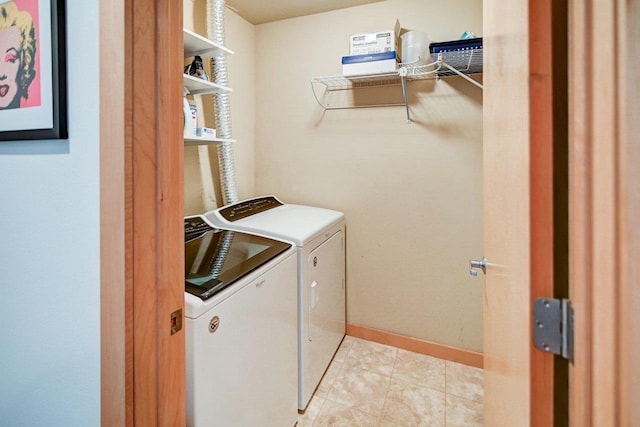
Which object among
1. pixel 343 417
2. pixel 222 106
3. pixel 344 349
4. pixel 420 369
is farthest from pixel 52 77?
pixel 420 369

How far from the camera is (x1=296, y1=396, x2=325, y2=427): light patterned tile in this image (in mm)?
1681

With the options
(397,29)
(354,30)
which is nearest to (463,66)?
(397,29)

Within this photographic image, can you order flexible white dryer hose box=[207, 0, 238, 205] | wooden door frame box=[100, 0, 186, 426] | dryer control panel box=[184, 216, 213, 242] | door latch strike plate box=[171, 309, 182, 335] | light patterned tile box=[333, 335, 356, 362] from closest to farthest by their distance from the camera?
wooden door frame box=[100, 0, 186, 426] < door latch strike plate box=[171, 309, 182, 335] < dryer control panel box=[184, 216, 213, 242] < flexible white dryer hose box=[207, 0, 238, 205] < light patterned tile box=[333, 335, 356, 362]

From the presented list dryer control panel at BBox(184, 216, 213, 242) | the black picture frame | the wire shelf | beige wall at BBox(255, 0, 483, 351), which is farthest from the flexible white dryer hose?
the black picture frame

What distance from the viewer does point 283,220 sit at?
1976 millimetres

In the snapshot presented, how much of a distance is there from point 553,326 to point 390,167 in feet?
6.07

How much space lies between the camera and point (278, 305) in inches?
55.8

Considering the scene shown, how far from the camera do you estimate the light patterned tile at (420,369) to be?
1.99 m

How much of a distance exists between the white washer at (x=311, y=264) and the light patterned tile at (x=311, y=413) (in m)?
0.04

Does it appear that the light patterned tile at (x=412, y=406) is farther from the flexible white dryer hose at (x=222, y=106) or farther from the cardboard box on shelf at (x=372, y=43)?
the cardboard box on shelf at (x=372, y=43)

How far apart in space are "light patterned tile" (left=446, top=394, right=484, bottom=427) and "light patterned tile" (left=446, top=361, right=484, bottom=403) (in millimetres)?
43

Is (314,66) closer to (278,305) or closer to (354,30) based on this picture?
(354,30)

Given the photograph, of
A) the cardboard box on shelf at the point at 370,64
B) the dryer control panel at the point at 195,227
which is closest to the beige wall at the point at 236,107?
the dryer control panel at the point at 195,227

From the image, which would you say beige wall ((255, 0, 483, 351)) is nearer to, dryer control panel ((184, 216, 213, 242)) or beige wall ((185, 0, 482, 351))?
beige wall ((185, 0, 482, 351))
